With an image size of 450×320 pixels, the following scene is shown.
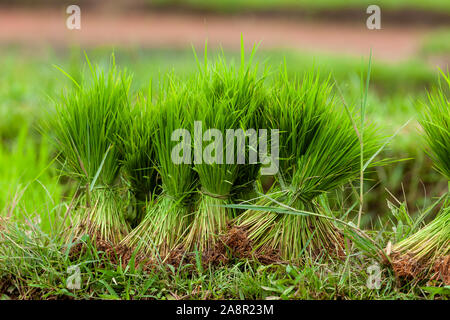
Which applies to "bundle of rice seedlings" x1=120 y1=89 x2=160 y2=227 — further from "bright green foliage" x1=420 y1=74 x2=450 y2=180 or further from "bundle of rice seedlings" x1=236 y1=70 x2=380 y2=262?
"bright green foliage" x1=420 y1=74 x2=450 y2=180

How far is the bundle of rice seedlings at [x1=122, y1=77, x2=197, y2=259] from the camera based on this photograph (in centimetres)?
95

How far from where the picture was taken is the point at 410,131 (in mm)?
1994

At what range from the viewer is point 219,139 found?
0.93 m

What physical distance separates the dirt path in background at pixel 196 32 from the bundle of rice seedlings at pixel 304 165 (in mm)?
3774

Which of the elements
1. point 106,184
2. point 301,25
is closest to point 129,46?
point 301,25

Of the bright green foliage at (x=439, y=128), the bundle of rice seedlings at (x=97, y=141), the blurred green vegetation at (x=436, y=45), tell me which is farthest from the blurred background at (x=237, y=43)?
the bright green foliage at (x=439, y=128)

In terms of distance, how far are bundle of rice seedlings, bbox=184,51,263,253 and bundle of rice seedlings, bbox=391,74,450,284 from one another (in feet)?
0.95

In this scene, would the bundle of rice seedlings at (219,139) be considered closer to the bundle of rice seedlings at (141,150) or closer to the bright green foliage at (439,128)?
the bundle of rice seedlings at (141,150)

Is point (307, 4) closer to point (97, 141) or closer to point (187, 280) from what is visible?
point (97, 141)

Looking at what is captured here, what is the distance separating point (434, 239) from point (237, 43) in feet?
15.6

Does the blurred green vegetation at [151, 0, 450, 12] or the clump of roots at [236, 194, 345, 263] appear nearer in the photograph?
the clump of roots at [236, 194, 345, 263]

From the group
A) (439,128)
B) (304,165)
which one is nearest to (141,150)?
(304,165)

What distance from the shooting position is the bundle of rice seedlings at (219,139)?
36.3 inches

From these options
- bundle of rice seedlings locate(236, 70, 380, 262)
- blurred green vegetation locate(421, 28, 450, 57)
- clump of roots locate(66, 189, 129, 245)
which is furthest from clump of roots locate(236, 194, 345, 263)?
blurred green vegetation locate(421, 28, 450, 57)
